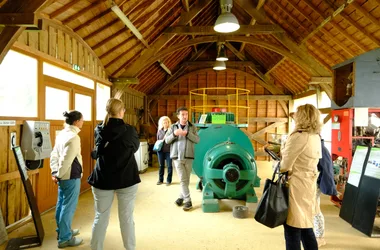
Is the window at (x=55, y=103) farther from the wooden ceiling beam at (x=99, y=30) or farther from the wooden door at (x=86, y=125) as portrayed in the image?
the wooden ceiling beam at (x=99, y=30)

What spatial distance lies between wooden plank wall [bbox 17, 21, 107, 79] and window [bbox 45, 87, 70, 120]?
23.1 inches

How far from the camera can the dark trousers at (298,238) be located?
224 centimetres

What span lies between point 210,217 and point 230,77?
8.87 meters

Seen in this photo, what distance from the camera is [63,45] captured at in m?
4.89

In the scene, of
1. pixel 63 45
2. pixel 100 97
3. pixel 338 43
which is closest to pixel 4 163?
pixel 63 45

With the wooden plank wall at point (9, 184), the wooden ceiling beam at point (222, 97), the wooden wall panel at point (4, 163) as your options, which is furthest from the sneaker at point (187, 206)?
the wooden ceiling beam at point (222, 97)

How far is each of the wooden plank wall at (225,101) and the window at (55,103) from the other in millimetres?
6912

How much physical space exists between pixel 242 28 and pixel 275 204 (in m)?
5.74

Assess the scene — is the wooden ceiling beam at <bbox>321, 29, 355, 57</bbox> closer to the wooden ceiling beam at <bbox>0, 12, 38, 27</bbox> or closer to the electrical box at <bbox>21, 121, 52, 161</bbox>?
the wooden ceiling beam at <bbox>0, 12, 38, 27</bbox>

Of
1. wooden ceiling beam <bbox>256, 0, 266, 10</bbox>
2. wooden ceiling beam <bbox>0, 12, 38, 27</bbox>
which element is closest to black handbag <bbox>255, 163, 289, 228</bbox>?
wooden ceiling beam <bbox>0, 12, 38, 27</bbox>

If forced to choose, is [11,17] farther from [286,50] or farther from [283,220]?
[286,50]

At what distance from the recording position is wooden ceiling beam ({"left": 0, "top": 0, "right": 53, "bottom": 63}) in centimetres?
297

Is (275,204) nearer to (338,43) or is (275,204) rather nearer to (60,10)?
(60,10)

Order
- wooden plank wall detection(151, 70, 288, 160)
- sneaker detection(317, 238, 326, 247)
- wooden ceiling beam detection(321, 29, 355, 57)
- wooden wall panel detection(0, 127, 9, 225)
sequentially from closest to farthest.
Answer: sneaker detection(317, 238, 326, 247), wooden wall panel detection(0, 127, 9, 225), wooden ceiling beam detection(321, 29, 355, 57), wooden plank wall detection(151, 70, 288, 160)
